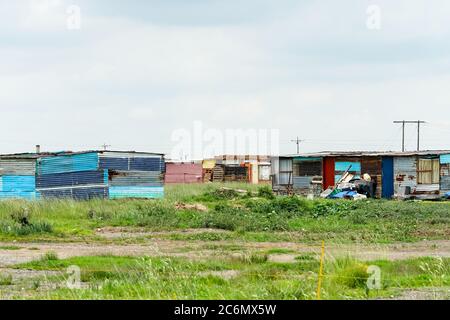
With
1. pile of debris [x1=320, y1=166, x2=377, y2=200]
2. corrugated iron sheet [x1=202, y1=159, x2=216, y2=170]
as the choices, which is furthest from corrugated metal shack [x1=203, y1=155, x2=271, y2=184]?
pile of debris [x1=320, y1=166, x2=377, y2=200]

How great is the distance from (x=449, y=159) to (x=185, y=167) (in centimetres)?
3938

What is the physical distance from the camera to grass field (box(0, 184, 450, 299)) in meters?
11.6

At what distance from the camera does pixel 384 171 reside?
45.8 metres

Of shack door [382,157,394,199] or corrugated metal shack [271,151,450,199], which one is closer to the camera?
corrugated metal shack [271,151,450,199]

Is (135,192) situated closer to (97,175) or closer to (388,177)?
(97,175)

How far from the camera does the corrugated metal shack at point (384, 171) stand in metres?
44.4

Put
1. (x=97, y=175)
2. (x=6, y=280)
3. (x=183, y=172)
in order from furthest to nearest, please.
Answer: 1. (x=183, y=172)
2. (x=97, y=175)
3. (x=6, y=280)

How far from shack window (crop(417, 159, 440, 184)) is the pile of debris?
9.05ft

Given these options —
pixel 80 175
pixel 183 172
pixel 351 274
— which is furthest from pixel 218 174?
pixel 351 274

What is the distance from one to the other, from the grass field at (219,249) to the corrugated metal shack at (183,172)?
38699 mm

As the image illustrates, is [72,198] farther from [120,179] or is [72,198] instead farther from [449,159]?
[449,159]

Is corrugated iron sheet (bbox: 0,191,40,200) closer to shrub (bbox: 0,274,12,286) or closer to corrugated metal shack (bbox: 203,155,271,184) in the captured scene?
shrub (bbox: 0,274,12,286)

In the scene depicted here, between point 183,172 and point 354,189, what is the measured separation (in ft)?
118
